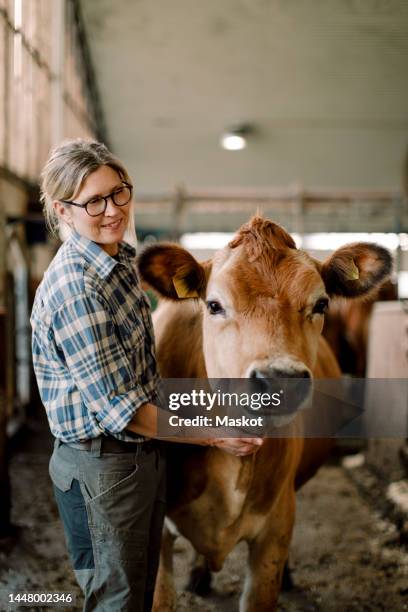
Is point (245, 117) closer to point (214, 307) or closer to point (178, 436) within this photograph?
point (214, 307)

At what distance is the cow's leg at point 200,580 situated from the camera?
7.73ft

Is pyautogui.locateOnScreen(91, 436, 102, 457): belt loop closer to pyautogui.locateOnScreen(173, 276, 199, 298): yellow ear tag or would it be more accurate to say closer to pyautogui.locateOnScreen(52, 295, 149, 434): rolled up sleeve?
pyautogui.locateOnScreen(52, 295, 149, 434): rolled up sleeve

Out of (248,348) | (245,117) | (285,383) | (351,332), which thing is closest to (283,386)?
(285,383)

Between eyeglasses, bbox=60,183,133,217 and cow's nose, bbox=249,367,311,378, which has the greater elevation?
eyeglasses, bbox=60,183,133,217

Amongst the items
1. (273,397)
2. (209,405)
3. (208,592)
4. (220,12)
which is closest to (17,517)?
(208,592)

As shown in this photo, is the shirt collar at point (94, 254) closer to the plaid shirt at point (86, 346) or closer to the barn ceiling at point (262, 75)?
the plaid shirt at point (86, 346)

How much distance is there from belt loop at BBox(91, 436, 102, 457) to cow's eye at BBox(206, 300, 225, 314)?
1.58 ft

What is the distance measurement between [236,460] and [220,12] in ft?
Answer: 5.12

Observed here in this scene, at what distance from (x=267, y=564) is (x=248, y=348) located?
0.84m

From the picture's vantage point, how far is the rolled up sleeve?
138cm

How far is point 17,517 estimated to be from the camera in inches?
118

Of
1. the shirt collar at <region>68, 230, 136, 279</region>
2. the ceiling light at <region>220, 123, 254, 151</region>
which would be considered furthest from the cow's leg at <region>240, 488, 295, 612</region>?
the ceiling light at <region>220, 123, 254, 151</region>

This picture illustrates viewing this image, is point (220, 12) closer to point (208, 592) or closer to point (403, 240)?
point (403, 240)

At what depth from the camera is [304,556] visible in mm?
2924
